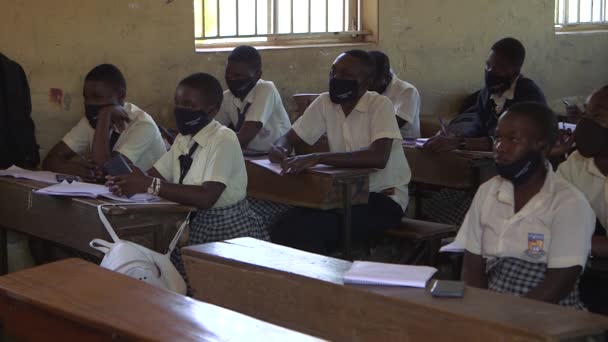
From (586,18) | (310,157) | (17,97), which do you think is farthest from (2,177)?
(586,18)

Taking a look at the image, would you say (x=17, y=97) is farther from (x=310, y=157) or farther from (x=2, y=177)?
(x=310, y=157)

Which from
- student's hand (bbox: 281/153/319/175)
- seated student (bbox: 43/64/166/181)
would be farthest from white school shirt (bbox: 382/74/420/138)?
seated student (bbox: 43/64/166/181)

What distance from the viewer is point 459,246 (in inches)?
126

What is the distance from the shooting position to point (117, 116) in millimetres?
4648

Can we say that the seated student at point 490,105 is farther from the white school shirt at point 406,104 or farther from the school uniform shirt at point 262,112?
the school uniform shirt at point 262,112

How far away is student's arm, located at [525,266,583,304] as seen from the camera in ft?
9.50

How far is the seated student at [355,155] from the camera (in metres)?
4.45

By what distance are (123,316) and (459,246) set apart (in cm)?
138

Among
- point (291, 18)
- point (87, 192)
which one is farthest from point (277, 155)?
point (291, 18)

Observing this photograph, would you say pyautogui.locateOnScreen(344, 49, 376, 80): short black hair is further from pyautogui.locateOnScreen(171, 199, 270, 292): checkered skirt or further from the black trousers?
pyautogui.locateOnScreen(171, 199, 270, 292): checkered skirt

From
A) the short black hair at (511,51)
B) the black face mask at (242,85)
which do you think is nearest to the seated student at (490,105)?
the short black hair at (511,51)

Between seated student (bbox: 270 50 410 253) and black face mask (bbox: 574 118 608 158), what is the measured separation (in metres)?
1.05

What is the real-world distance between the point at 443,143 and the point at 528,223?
2.03 meters

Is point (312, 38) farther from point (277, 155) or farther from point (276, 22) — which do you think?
point (277, 155)
